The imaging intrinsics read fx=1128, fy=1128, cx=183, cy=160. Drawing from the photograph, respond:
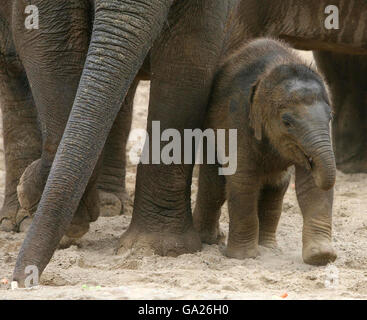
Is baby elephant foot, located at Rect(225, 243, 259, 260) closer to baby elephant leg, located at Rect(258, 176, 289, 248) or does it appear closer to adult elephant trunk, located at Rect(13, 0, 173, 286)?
baby elephant leg, located at Rect(258, 176, 289, 248)

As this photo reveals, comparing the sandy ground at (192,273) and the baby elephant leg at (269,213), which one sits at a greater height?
the baby elephant leg at (269,213)

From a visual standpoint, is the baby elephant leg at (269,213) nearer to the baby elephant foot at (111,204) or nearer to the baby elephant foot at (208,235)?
the baby elephant foot at (208,235)

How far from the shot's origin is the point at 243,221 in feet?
21.0

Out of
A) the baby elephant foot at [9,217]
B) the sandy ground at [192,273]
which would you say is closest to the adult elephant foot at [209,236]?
the sandy ground at [192,273]

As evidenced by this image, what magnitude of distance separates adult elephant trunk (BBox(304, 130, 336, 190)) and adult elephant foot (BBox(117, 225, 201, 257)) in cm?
103

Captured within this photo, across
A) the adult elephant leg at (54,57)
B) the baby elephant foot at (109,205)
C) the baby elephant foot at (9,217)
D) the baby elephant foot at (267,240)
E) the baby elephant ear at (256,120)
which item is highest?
the adult elephant leg at (54,57)

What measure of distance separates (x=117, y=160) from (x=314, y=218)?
252cm

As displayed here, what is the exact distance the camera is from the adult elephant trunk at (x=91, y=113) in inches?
209

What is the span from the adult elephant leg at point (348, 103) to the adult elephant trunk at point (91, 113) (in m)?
4.59

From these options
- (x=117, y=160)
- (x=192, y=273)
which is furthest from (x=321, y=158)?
(x=117, y=160)

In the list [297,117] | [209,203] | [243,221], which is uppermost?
[297,117]

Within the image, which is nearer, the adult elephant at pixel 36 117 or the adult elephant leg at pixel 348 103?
the adult elephant at pixel 36 117

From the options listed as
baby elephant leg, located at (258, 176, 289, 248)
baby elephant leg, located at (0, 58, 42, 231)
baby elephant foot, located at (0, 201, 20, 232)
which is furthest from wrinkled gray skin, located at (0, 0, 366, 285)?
baby elephant leg, located at (0, 58, 42, 231)

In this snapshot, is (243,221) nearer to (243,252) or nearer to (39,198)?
(243,252)
